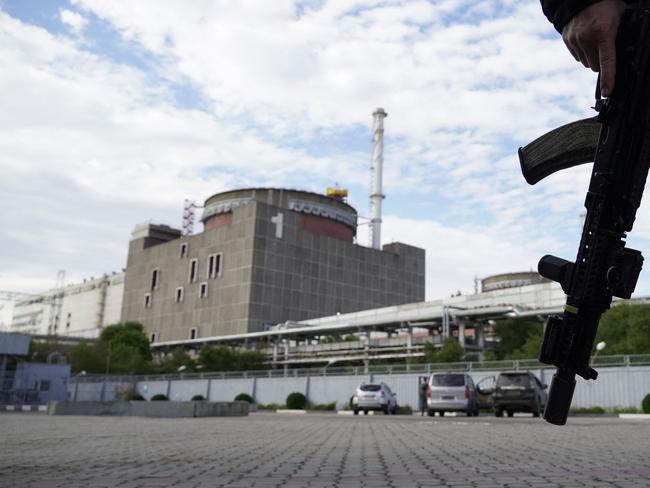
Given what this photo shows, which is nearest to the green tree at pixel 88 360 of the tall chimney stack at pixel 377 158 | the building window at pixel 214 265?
the building window at pixel 214 265

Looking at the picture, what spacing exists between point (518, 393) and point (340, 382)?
16825mm

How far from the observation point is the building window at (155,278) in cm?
9656

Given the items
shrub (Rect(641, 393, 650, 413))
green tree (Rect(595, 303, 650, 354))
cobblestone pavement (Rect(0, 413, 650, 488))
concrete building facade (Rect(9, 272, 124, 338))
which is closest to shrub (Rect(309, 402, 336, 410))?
green tree (Rect(595, 303, 650, 354))

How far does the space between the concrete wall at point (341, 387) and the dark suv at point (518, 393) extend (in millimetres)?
1325

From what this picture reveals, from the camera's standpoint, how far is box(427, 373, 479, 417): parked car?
23.3 meters

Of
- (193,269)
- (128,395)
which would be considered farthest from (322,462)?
(193,269)

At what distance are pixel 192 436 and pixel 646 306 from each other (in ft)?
109

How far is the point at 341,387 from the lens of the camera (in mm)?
37438

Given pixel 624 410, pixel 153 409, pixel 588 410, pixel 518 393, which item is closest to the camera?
pixel 518 393

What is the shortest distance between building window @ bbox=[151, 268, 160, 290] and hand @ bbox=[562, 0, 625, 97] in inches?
3818

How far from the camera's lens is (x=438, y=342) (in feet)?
190

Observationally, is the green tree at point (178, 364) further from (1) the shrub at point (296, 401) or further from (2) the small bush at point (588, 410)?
(2) the small bush at point (588, 410)

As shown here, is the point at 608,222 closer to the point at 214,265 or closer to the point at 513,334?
the point at 513,334

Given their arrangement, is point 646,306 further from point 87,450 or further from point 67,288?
point 67,288
